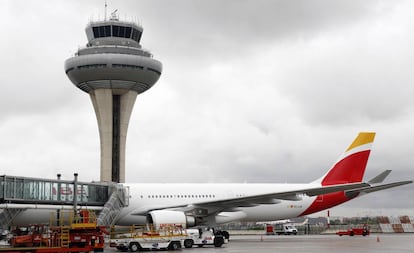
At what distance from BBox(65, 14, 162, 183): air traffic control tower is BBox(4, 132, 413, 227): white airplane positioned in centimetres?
3873

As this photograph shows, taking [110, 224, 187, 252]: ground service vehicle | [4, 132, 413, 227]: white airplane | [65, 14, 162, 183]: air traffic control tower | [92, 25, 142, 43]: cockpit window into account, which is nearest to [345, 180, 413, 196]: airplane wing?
[4, 132, 413, 227]: white airplane

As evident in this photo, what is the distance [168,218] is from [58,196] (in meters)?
5.93

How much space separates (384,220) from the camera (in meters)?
58.4

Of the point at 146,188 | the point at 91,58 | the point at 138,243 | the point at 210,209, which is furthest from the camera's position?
the point at 91,58

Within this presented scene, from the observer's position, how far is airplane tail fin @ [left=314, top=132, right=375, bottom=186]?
3794 cm

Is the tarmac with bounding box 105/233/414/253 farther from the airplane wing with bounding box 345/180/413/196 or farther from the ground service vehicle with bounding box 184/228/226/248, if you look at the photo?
the airplane wing with bounding box 345/180/413/196

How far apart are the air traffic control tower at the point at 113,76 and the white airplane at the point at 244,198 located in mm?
38727

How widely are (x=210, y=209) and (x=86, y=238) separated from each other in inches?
401

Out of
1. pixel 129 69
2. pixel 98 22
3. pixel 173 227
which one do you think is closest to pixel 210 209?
pixel 173 227

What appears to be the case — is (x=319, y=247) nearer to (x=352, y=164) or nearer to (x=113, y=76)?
(x=352, y=164)

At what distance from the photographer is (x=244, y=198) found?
30.8 m

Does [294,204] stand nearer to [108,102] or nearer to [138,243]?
[138,243]

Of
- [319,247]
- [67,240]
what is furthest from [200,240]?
[67,240]

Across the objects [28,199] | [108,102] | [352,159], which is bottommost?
[28,199]
